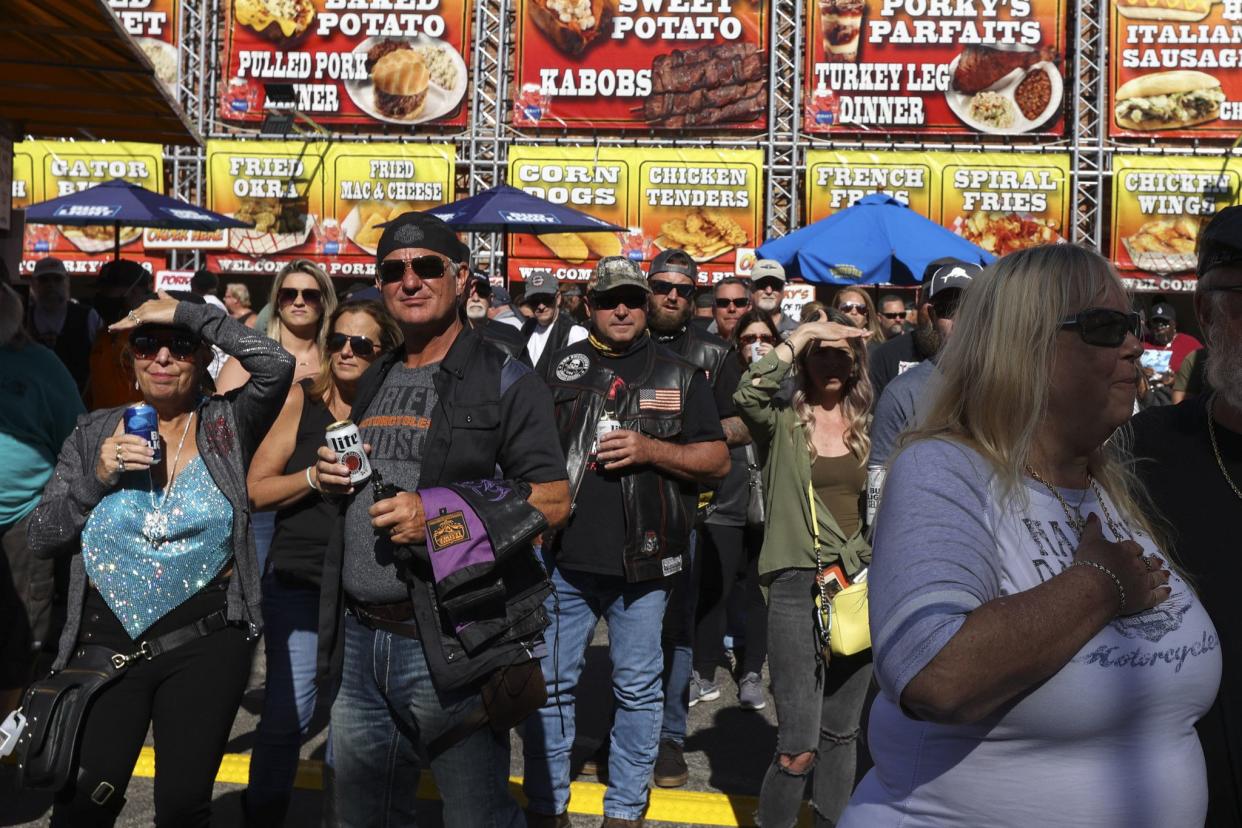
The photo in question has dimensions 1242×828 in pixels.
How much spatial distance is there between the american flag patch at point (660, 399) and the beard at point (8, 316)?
250 centimetres

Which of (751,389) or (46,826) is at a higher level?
(751,389)

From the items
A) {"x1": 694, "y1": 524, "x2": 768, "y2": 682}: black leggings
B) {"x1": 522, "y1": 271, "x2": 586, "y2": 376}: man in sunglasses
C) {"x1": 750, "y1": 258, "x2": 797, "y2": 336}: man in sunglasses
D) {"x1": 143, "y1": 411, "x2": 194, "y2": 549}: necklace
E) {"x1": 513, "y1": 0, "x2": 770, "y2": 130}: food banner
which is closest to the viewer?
{"x1": 143, "y1": 411, "x2": 194, "y2": 549}: necklace

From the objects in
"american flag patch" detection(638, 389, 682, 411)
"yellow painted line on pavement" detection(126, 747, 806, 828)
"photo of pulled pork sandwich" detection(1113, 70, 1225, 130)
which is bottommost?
"yellow painted line on pavement" detection(126, 747, 806, 828)

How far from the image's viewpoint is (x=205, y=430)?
409cm

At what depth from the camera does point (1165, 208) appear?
2191 cm

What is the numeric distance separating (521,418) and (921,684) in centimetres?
187

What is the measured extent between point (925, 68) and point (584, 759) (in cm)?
1877

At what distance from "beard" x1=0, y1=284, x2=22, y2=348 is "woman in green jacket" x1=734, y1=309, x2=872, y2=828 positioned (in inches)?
114

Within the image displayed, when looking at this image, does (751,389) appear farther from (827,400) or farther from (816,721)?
(816,721)

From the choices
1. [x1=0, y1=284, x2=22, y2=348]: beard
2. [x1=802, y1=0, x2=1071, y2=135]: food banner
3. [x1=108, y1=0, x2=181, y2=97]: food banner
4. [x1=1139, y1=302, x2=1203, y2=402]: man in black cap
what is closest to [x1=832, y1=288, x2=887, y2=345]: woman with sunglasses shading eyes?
[x1=1139, y1=302, x2=1203, y2=402]: man in black cap

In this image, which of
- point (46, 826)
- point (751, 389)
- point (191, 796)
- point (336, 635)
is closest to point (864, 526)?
point (751, 389)

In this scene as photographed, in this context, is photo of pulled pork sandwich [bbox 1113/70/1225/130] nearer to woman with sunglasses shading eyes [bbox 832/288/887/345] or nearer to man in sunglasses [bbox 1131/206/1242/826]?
woman with sunglasses shading eyes [bbox 832/288/887/345]

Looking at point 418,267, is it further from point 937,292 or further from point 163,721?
point 937,292

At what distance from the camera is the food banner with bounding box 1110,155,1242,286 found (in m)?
21.8
